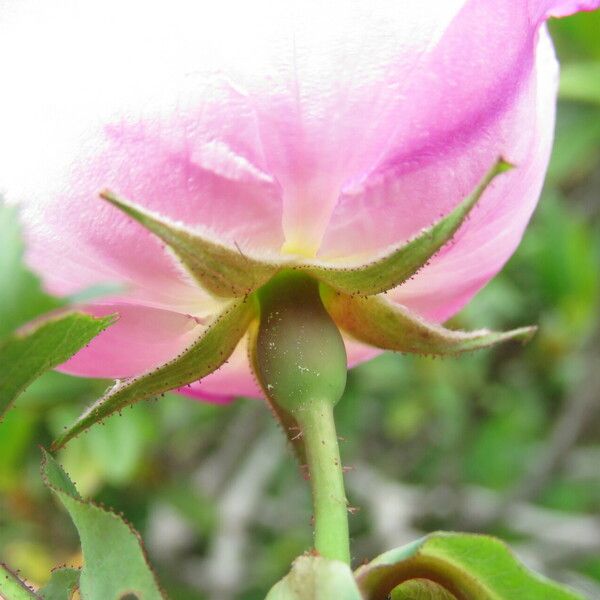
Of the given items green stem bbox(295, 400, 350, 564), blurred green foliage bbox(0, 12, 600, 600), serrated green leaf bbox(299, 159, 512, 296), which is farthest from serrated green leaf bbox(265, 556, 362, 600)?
blurred green foliage bbox(0, 12, 600, 600)

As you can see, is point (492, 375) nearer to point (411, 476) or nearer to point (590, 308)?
point (411, 476)

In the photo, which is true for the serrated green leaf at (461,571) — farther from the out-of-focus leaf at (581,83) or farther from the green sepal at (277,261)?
the out-of-focus leaf at (581,83)

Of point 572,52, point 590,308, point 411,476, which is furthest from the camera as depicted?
point 411,476

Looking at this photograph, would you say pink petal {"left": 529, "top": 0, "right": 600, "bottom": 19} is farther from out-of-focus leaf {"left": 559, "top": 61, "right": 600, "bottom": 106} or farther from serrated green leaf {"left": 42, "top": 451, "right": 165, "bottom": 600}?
out-of-focus leaf {"left": 559, "top": 61, "right": 600, "bottom": 106}

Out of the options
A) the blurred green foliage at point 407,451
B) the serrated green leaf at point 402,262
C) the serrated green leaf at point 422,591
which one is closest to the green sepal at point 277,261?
the serrated green leaf at point 402,262

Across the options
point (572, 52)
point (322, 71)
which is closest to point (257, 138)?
point (322, 71)

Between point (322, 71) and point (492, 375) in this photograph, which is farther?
point (492, 375)

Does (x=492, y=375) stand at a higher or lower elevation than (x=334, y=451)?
lower

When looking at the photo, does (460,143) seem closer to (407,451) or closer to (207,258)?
(207,258)
